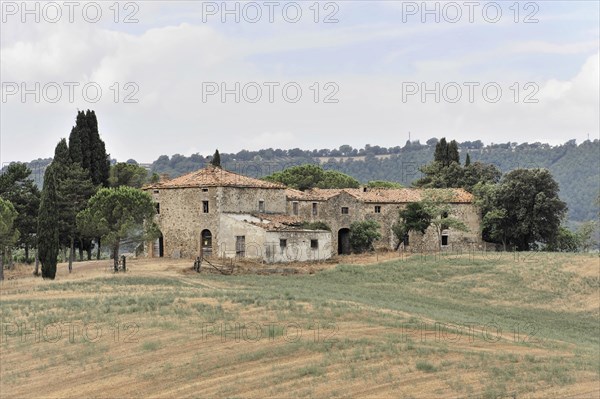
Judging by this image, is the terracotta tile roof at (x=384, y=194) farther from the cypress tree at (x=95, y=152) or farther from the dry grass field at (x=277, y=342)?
the dry grass field at (x=277, y=342)

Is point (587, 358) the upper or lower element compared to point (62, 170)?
lower

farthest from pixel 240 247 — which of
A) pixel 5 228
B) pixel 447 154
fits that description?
pixel 447 154

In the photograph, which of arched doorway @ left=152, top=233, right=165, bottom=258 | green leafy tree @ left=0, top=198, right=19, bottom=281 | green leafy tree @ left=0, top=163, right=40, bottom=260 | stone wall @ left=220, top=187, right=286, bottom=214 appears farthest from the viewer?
arched doorway @ left=152, top=233, right=165, bottom=258

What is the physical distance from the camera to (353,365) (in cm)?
2731

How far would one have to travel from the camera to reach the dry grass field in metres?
25.9

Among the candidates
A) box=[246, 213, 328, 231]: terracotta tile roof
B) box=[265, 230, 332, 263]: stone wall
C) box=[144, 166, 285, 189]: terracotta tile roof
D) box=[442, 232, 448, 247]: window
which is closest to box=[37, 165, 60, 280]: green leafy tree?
box=[144, 166, 285, 189]: terracotta tile roof

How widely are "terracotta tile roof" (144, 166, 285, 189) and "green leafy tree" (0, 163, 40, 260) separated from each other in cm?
824

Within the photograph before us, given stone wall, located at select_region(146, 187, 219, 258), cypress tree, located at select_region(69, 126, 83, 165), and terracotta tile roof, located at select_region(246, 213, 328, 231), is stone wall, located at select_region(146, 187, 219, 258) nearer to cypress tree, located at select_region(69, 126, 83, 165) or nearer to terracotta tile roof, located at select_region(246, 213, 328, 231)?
terracotta tile roof, located at select_region(246, 213, 328, 231)

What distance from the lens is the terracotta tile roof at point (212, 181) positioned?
59778mm

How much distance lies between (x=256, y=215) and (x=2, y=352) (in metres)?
32.4

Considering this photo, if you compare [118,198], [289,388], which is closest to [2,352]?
[289,388]

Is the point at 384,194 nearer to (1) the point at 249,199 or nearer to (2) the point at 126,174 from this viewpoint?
(1) the point at 249,199

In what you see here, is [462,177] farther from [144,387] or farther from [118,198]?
[144,387]

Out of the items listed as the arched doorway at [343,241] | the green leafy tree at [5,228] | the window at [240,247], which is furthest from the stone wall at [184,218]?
the arched doorway at [343,241]
